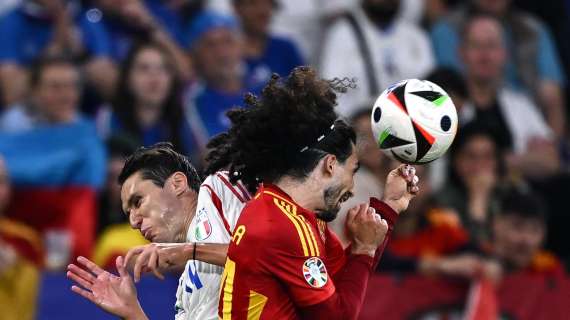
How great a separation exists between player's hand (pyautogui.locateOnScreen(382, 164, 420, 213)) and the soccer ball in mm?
77

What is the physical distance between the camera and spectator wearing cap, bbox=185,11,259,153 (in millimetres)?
10883

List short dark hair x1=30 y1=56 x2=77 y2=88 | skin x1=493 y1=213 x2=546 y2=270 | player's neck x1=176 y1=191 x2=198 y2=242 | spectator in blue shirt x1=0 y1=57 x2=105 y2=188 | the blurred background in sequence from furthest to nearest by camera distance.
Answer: skin x1=493 y1=213 x2=546 y2=270, short dark hair x1=30 y1=56 x2=77 y2=88, spectator in blue shirt x1=0 y1=57 x2=105 y2=188, the blurred background, player's neck x1=176 y1=191 x2=198 y2=242

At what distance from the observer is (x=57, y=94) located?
10.2 meters

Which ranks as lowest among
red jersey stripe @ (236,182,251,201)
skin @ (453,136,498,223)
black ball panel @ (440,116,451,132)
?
skin @ (453,136,498,223)

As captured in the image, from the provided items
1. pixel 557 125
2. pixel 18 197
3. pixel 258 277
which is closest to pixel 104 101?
pixel 18 197

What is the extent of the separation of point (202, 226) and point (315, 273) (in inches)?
28.0

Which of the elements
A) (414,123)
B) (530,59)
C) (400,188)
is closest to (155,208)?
(400,188)

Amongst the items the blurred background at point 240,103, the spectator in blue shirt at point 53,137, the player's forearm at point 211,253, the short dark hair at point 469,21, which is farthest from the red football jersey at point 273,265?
the short dark hair at point 469,21

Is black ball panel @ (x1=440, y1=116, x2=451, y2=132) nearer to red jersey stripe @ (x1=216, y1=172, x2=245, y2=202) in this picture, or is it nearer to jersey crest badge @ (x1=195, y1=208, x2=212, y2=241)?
red jersey stripe @ (x1=216, y1=172, x2=245, y2=202)

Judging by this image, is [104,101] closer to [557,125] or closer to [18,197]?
[18,197]

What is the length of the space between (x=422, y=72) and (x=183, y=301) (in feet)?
21.3

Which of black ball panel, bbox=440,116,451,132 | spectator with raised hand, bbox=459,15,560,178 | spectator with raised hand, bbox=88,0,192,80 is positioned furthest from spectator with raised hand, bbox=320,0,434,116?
black ball panel, bbox=440,116,451,132

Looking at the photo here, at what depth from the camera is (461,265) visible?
9.97 meters

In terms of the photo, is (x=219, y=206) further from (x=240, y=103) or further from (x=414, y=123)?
(x=240, y=103)
